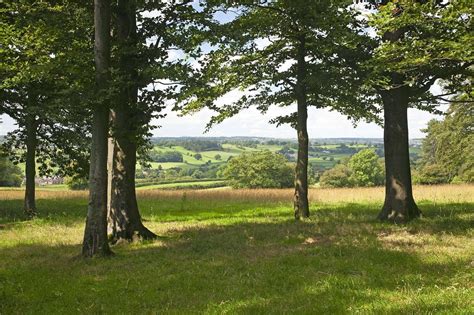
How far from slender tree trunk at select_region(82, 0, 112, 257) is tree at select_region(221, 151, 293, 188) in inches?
3078

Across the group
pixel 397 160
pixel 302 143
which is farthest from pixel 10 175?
pixel 397 160

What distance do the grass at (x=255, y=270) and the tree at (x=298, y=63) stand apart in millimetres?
5738

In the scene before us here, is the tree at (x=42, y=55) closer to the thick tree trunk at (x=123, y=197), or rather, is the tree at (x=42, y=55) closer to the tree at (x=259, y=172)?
the thick tree trunk at (x=123, y=197)

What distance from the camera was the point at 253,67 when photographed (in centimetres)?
1977

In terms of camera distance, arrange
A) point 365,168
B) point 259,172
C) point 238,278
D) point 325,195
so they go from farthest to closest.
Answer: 1. point 259,172
2. point 365,168
3. point 325,195
4. point 238,278

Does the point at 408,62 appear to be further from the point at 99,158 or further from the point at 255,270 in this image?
the point at 99,158

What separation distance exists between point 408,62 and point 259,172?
3138 inches

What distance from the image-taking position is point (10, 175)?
83625 mm

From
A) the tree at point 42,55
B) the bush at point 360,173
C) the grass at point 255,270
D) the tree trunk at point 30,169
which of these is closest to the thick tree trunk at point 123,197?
the grass at point 255,270

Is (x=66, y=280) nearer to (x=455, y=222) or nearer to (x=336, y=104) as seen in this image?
(x=455, y=222)

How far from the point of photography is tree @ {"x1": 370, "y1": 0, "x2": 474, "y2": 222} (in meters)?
11.3

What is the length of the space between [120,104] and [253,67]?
342 inches

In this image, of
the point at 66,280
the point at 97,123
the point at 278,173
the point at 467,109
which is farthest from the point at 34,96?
the point at 278,173

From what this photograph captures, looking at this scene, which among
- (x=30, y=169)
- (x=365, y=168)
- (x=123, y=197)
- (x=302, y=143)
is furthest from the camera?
(x=365, y=168)
